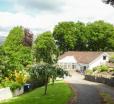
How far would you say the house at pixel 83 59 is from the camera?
10500 cm

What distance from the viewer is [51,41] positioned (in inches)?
4870

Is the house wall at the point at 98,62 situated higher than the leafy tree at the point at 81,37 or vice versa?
the leafy tree at the point at 81,37

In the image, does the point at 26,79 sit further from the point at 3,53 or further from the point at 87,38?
the point at 87,38

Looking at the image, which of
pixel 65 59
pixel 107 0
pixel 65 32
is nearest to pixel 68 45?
pixel 65 32

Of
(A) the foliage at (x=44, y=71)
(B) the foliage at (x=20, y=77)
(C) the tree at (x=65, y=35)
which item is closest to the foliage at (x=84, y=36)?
(C) the tree at (x=65, y=35)

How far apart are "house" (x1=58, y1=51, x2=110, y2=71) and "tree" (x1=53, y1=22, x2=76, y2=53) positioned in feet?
29.3

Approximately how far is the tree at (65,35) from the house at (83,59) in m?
8.92

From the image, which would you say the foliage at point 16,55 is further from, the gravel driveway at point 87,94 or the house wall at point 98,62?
the house wall at point 98,62

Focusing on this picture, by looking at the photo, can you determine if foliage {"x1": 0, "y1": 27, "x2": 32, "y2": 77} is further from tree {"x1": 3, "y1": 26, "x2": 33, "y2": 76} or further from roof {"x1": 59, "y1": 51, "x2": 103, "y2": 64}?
roof {"x1": 59, "y1": 51, "x2": 103, "y2": 64}

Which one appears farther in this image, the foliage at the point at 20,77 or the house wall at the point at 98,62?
the house wall at the point at 98,62

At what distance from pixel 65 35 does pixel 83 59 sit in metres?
16.8

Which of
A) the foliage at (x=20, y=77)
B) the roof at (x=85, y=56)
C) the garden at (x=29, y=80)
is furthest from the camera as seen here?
the roof at (x=85, y=56)

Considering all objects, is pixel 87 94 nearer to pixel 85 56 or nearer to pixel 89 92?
pixel 89 92

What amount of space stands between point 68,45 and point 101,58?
61.0 ft
